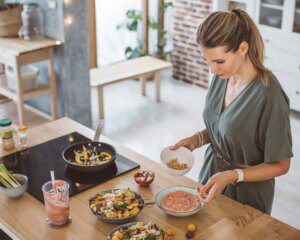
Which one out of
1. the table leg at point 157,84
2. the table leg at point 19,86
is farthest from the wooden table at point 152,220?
the table leg at point 157,84

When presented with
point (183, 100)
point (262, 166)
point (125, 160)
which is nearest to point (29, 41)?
point (183, 100)

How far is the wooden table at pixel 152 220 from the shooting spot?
2.21 m

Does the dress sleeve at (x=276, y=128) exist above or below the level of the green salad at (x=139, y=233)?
above

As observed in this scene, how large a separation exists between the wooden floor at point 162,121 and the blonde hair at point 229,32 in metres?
2.01

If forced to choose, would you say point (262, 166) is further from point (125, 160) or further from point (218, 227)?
point (125, 160)

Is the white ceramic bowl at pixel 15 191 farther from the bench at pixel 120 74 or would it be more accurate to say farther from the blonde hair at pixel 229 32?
the bench at pixel 120 74

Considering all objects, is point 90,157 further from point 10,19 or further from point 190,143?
point 10,19

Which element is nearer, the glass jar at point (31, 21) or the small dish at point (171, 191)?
the small dish at point (171, 191)

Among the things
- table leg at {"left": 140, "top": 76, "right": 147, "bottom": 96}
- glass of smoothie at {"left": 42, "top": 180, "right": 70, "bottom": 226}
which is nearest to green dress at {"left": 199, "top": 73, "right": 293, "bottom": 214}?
glass of smoothie at {"left": 42, "top": 180, "right": 70, "bottom": 226}

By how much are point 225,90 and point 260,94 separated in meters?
0.27

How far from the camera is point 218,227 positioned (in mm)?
2248

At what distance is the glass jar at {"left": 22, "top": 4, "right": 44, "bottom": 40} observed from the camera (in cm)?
481

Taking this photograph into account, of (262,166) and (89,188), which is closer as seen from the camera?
(262,166)

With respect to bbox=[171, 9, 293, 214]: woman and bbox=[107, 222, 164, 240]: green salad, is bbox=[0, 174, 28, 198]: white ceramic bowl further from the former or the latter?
bbox=[171, 9, 293, 214]: woman
